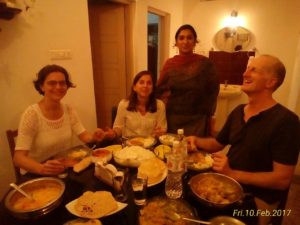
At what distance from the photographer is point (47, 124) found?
5.12 feet

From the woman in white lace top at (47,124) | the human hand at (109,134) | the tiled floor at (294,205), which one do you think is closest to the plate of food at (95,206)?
the woman in white lace top at (47,124)

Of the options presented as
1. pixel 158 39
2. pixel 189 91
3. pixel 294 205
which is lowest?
pixel 294 205

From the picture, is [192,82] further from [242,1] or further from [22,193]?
[242,1]

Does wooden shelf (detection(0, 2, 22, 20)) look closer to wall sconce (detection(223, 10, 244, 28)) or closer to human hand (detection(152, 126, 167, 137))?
human hand (detection(152, 126, 167, 137))

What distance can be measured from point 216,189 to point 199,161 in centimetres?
28

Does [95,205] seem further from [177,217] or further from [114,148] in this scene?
[114,148]

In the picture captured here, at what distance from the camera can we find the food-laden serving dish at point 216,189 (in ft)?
3.22

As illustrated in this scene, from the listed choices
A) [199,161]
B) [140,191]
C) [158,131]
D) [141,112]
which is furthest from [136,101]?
[140,191]

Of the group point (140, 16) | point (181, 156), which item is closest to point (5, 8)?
point (181, 156)

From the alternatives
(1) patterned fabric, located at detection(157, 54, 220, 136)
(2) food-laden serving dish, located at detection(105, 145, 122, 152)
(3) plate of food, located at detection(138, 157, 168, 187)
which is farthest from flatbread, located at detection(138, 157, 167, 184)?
(1) patterned fabric, located at detection(157, 54, 220, 136)

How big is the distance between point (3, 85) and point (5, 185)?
90 centimetres

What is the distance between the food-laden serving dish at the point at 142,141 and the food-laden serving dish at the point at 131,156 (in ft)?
0.57

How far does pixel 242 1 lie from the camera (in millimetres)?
3562

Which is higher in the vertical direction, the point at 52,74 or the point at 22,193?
the point at 52,74
